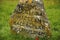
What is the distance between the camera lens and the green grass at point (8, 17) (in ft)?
12.1

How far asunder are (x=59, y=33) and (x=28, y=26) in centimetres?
40

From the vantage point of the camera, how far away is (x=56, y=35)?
3.67m

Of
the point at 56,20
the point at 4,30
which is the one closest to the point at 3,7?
the point at 4,30

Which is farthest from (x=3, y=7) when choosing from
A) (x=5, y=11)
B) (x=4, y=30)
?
(x=4, y=30)

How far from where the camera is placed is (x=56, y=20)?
3721mm

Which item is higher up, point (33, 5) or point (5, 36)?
point (33, 5)

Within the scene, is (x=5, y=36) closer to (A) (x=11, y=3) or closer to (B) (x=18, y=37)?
(B) (x=18, y=37)

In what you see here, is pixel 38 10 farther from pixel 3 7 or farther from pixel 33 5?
pixel 3 7

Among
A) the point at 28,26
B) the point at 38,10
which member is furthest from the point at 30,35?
the point at 38,10

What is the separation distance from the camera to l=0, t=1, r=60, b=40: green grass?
12.1 ft

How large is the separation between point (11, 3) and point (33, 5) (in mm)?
349

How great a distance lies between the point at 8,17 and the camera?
12.5 ft

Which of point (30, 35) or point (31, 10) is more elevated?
point (31, 10)

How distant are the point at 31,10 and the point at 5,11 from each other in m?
0.39
